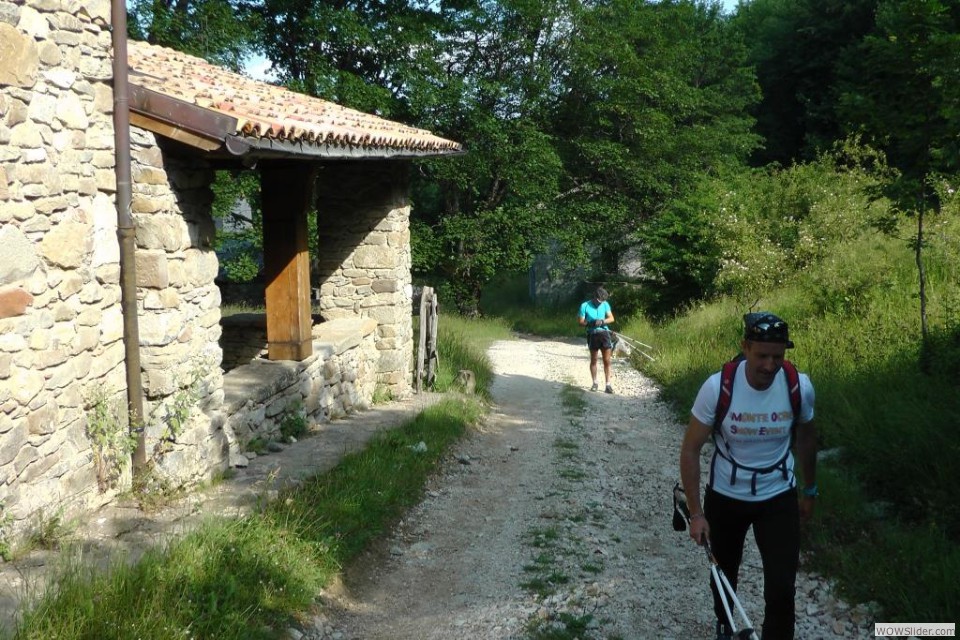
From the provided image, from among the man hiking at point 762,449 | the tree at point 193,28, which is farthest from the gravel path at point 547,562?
the tree at point 193,28

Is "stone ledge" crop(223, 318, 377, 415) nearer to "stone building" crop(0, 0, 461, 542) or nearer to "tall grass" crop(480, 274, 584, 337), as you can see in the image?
"stone building" crop(0, 0, 461, 542)

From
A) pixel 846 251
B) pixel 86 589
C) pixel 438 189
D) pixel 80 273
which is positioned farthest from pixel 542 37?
pixel 86 589

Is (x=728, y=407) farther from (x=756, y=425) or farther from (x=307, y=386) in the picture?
(x=307, y=386)

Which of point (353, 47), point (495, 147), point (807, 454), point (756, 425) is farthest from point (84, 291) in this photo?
point (495, 147)

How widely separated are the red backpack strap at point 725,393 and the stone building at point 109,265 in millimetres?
3298

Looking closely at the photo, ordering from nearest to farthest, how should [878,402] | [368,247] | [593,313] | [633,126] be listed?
[878,402] < [368,247] < [593,313] < [633,126]

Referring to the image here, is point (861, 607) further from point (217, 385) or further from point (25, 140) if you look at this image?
point (25, 140)

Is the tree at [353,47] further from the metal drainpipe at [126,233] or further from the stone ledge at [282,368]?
the metal drainpipe at [126,233]

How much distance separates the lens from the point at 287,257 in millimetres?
8039

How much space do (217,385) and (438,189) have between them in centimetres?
1803

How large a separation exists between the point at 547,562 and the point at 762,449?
216 cm

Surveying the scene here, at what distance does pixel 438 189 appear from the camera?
2339cm

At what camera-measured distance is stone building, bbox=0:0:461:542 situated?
404 centimetres

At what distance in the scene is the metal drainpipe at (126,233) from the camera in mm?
4840
